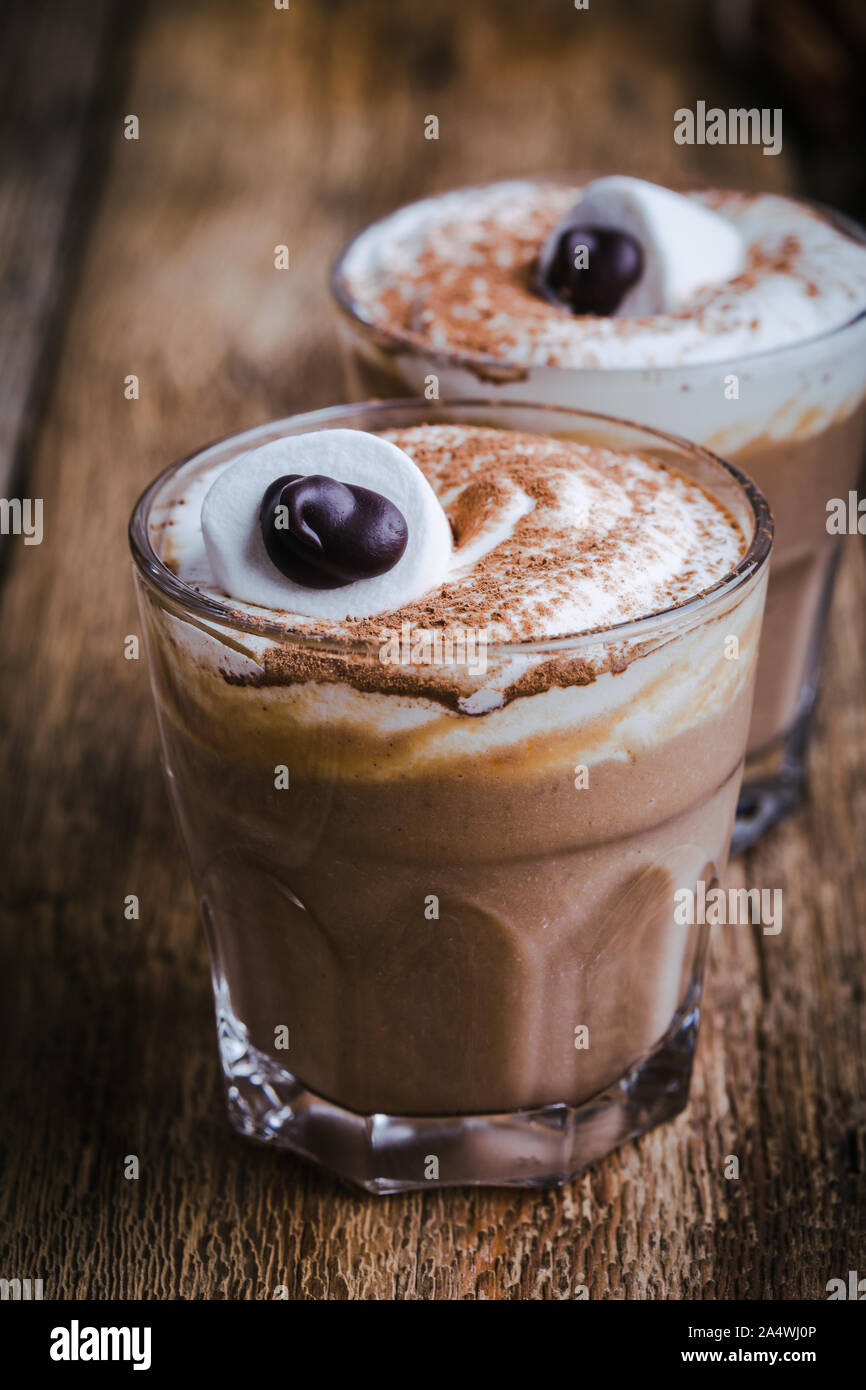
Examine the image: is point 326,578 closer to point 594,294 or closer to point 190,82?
point 594,294

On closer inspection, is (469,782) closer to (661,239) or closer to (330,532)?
(330,532)

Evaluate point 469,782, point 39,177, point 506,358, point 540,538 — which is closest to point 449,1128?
point 469,782

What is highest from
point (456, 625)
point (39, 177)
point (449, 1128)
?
point (39, 177)

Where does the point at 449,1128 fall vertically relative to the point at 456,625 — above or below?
below

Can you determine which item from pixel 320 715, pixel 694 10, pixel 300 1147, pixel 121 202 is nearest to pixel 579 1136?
pixel 300 1147

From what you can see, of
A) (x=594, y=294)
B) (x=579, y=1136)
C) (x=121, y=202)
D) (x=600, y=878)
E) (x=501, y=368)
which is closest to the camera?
(x=600, y=878)

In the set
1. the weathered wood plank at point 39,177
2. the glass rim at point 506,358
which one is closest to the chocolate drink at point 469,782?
the glass rim at point 506,358
